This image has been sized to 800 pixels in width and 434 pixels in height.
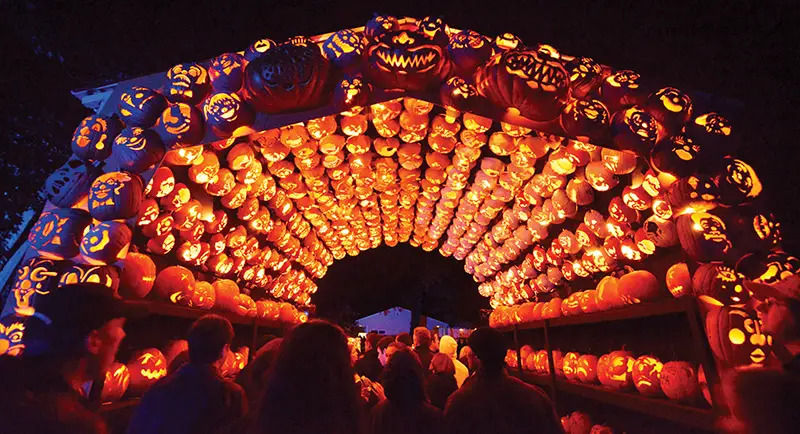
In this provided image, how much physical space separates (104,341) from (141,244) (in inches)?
110

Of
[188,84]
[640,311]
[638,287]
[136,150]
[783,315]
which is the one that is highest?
[188,84]

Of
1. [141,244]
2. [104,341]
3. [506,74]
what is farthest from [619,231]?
[141,244]

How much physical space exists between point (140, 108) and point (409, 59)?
2.42 metres

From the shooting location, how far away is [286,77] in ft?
10.2

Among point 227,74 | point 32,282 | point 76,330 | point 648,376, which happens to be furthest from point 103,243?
point 648,376

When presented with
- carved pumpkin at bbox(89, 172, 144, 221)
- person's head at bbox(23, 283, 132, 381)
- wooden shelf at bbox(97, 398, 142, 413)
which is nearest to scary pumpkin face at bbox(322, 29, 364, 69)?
carved pumpkin at bbox(89, 172, 144, 221)

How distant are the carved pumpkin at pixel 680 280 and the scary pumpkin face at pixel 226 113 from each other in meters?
4.31

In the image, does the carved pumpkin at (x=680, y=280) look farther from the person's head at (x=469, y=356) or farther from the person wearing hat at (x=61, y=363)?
the person wearing hat at (x=61, y=363)

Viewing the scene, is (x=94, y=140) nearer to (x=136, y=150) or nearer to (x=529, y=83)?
(x=136, y=150)

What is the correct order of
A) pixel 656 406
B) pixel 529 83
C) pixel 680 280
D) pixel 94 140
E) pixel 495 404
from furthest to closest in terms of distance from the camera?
pixel 656 406 < pixel 680 280 < pixel 94 140 < pixel 529 83 < pixel 495 404

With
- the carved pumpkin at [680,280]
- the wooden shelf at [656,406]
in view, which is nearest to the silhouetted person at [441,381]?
the wooden shelf at [656,406]

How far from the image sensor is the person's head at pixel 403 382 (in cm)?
216

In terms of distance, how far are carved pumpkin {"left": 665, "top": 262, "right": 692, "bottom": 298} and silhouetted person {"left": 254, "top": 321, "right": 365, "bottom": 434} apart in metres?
3.31

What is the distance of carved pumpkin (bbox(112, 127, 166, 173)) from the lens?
3.06 m
